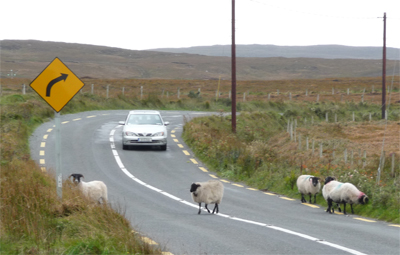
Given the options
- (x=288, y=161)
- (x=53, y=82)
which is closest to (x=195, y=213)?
(x=53, y=82)

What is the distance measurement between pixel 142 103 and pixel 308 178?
3466 centimetres

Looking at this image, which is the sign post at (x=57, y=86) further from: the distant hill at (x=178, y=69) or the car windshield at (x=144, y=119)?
the distant hill at (x=178, y=69)

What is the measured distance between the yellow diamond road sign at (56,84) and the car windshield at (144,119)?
46.1ft

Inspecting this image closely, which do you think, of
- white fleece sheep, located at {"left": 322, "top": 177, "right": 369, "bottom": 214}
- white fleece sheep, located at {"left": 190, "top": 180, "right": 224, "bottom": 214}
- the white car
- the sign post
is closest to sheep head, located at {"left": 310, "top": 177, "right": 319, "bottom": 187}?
white fleece sheep, located at {"left": 322, "top": 177, "right": 369, "bottom": 214}

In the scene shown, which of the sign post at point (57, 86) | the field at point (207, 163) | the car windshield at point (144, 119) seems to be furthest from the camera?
the car windshield at point (144, 119)

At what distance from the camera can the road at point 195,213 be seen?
8.34 m

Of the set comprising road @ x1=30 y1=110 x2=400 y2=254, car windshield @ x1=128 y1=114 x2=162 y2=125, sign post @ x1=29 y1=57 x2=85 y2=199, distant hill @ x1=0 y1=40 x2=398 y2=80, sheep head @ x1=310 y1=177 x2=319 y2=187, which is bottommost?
road @ x1=30 y1=110 x2=400 y2=254

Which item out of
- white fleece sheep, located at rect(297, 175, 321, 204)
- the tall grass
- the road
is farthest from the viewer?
white fleece sheep, located at rect(297, 175, 321, 204)

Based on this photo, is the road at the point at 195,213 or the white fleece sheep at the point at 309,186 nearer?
the road at the point at 195,213

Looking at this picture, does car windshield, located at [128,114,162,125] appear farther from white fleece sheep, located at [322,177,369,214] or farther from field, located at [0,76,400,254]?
white fleece sheep, located at [322,177,369,214]

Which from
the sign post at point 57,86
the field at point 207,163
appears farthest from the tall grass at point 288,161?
the sign post at point 57,86

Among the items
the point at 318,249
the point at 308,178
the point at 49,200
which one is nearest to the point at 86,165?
the point at 308,178

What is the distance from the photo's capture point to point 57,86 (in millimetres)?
9648

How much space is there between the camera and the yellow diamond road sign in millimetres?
9523
